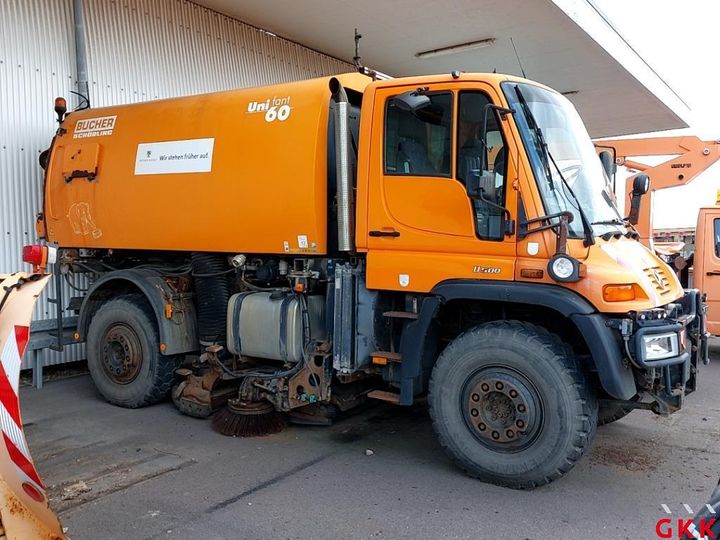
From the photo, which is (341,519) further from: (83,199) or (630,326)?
(83,199)

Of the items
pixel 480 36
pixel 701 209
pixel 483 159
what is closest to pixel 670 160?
pixel 701 209

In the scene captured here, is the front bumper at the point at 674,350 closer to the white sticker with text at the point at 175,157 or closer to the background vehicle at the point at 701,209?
the white sticker with text at the point at 175,157

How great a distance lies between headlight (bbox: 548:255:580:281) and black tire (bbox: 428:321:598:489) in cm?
47

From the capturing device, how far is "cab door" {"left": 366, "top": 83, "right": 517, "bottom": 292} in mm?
4270

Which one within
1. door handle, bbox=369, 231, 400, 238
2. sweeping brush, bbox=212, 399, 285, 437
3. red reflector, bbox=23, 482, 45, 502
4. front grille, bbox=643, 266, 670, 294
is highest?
door handle, bbox=369, 231, 400, 238

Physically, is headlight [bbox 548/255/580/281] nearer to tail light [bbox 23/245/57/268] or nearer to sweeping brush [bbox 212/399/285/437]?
sweeping brush [bbox 212/399/285/437]

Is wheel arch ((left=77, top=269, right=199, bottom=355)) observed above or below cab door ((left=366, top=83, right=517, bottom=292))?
below

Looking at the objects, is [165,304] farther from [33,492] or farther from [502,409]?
[502,409]

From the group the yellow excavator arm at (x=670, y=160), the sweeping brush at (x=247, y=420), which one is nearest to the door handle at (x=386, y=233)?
the sweeping brush at (x=247, y=420)

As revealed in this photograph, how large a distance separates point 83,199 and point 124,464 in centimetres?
300

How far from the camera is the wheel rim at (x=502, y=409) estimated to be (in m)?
4.11

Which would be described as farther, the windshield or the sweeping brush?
the sweeping brush

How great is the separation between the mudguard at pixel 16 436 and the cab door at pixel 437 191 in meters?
2.52
